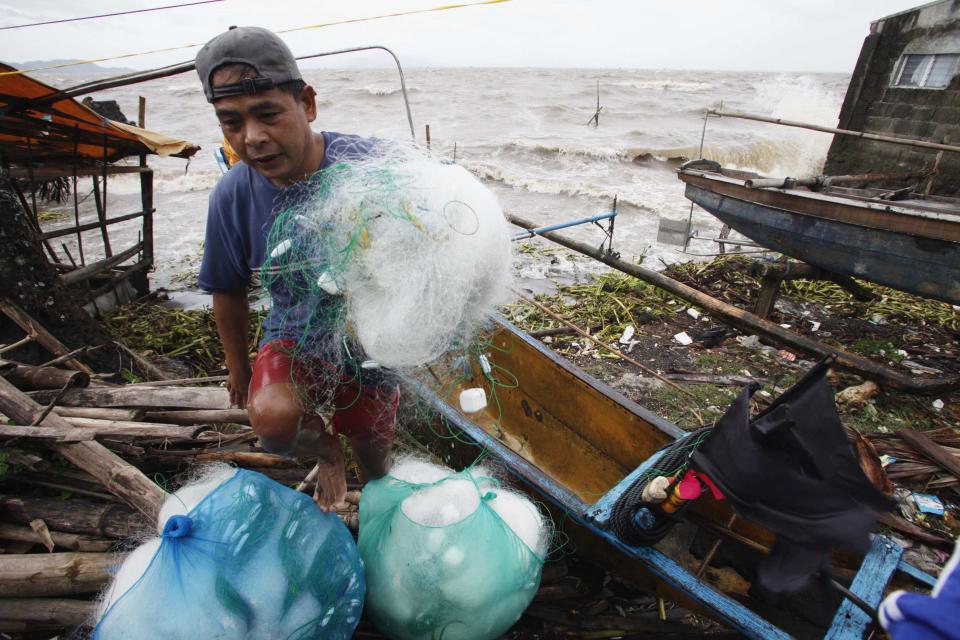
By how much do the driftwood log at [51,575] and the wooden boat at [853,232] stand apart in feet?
21.9

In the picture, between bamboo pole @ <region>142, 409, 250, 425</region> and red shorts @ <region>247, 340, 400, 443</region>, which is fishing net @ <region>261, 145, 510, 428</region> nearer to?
red shorts @ <region>247, 340, 400, 443</region>

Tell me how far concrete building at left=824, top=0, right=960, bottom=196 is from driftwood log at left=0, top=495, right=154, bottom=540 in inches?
484

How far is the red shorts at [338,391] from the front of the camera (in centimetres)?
201

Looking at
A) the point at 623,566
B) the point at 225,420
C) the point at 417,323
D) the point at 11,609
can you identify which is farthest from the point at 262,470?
the point at 623,566

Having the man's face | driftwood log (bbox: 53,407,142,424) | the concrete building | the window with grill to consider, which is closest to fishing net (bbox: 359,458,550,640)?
the man's face

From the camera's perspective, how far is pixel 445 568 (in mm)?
2006

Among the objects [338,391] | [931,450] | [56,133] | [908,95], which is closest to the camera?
[338,391]

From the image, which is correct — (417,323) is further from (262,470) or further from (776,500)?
(262,470)

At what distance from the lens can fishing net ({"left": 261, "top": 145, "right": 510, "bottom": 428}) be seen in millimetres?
1622

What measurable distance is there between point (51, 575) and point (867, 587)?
347 centimetres

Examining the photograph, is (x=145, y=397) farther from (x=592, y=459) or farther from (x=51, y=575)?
(x=592, y=459)

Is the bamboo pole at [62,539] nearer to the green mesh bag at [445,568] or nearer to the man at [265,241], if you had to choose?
the man at [265,241]

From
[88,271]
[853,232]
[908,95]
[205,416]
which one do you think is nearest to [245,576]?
[205,416]

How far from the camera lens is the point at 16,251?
3.62 metres
